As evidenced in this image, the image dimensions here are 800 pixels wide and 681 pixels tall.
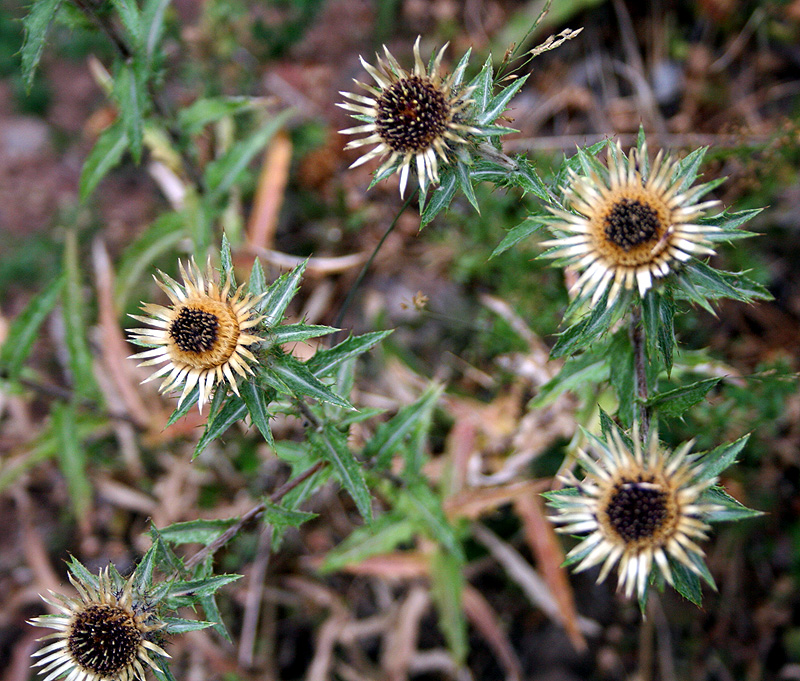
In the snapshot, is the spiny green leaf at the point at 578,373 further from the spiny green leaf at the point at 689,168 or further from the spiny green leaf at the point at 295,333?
the spiny green leaf at the point at 295,333

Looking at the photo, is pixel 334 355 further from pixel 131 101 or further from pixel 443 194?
pixel 131 101

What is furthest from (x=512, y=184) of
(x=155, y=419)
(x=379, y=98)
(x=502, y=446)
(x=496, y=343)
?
(x=155, y=419)

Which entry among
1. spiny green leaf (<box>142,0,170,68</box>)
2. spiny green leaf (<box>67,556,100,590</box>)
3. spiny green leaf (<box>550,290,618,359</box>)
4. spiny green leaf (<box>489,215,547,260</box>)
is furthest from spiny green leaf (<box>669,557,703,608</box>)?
spiny green leaf (<box>142,0,170,68</box>)

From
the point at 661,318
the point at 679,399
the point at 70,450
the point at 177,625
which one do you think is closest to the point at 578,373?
the point at 679,399

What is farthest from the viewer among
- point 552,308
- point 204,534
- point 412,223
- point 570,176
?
point 412,223

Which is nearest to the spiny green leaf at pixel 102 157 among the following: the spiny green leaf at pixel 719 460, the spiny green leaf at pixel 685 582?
the spiny green leaf at pixel 719 460

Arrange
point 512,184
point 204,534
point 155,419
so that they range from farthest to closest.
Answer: point 155,419
point 204,534
point 512,184

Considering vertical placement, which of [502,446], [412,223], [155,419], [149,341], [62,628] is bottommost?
[62,628]

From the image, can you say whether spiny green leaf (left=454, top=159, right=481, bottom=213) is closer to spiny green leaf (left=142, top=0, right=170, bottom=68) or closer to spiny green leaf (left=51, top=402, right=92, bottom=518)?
spiny green leaf (left=142, top=0, right=170, bottom=68)

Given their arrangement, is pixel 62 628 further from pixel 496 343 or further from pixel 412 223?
pixel 412 223
